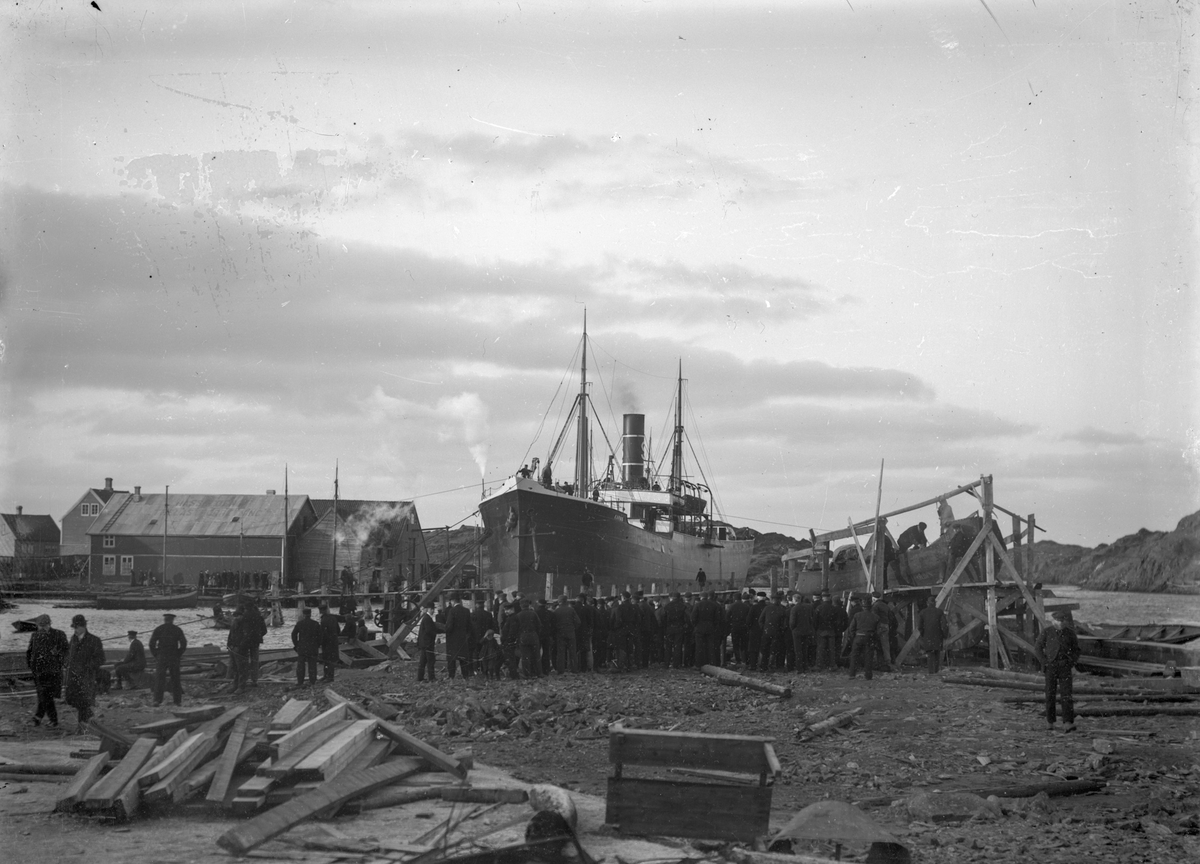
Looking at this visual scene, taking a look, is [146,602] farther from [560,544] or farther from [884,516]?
[884,516]

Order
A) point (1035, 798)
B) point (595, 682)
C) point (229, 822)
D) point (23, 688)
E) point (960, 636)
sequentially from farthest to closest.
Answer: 1. point (960, 636)
2. point (595, 682)
3. point (23, 688)
4. point (1035, 798)
5. point (229, 822)

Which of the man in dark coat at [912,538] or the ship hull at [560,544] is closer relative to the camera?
the man in dark coat at [912,538]

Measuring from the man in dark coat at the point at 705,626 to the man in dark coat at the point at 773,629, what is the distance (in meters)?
0.91

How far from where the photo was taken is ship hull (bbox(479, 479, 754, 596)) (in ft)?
134

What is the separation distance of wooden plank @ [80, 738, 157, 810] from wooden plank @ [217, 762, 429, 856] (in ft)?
4.49

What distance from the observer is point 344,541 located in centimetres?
6975

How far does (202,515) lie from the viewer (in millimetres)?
68062

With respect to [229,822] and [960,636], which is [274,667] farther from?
[960,636]

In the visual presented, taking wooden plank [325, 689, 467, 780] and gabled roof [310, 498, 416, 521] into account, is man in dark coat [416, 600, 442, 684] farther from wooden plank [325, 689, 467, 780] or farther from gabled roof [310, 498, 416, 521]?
gabled roof [310, 498, 416, 521]

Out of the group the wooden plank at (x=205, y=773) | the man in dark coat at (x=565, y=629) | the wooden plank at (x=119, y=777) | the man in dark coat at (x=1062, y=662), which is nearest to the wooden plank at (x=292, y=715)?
the wooden plank at (x=205, y=773)

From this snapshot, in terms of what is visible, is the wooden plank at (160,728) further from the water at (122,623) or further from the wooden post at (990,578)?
the water at (122,623)

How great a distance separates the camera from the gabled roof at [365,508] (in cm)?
7275

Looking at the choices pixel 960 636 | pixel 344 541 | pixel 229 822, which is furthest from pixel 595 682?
pixel 344 541

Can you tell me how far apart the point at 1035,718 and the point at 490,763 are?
24.8 feet
